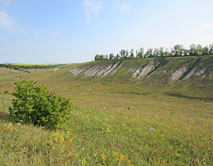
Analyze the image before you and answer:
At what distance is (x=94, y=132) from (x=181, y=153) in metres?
5.39

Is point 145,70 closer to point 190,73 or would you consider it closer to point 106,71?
point 190,73

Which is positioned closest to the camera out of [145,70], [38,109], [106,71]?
[38,109]

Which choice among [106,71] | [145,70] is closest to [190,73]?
[145,70]

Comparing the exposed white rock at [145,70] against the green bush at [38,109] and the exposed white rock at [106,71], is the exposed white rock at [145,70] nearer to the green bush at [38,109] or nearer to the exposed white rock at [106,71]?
the exposed white rock at [106,71]

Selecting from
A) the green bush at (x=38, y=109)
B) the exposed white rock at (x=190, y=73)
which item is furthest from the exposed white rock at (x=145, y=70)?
the green bush at (x=38, y=109)

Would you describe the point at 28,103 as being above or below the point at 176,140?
above

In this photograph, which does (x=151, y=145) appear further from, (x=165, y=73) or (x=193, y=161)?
(x=165, y=73)

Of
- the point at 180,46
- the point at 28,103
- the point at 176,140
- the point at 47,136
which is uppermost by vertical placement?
the point at 180,46

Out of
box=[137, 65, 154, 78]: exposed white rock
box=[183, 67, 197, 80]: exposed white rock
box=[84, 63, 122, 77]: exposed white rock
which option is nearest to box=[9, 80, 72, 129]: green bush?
box=[183, 67, 197, 80]: exposed white rock

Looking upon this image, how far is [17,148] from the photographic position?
4.88m

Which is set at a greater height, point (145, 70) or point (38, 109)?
point (145, 70)

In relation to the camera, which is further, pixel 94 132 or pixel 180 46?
pixel 180 46

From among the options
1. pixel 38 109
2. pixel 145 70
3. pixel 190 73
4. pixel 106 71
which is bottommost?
pixel 38 109

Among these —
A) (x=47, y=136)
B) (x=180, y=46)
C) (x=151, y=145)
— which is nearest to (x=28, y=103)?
(x=47, y=136)
